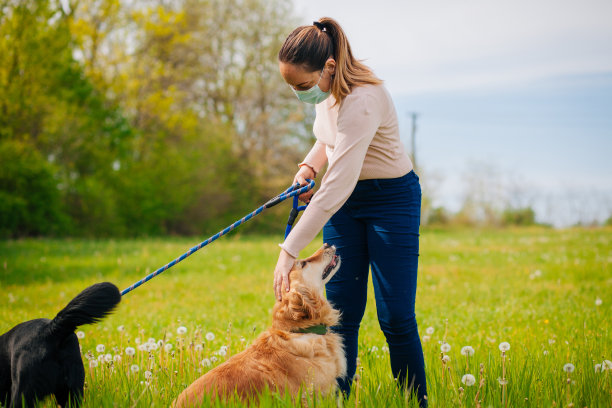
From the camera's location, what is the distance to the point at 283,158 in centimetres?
2512

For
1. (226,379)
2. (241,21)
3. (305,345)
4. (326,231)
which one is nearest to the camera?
(226,379)

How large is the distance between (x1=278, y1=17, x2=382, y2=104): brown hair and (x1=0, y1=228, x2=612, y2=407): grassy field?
1.62 metres

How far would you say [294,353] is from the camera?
301 centimetres

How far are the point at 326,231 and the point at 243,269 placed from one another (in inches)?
287

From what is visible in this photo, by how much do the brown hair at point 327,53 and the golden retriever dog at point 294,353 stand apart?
1046mm

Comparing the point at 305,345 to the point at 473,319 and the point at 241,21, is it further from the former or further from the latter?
the point at 241,21

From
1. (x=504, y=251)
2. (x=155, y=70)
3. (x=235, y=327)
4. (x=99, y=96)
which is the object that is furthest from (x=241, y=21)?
(x=235, y=327)

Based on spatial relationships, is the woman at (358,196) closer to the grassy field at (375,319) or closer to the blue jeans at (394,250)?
the blue jeans at (394,250)

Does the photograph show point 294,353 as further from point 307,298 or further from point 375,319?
point 375,319

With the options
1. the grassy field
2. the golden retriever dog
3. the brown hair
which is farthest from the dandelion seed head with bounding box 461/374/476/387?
the brown hair

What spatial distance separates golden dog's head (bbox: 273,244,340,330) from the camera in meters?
3.07

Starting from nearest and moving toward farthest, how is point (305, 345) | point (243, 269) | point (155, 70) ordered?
point (305, 345)
point (243, 269)
point (155, 70)

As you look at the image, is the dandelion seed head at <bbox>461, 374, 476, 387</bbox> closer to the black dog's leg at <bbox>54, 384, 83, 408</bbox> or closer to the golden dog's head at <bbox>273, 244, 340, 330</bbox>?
the golden dog's head at <bbox>273, 244, 340, 330</bbox>

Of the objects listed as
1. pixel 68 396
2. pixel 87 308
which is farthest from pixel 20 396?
pixel 87 308
